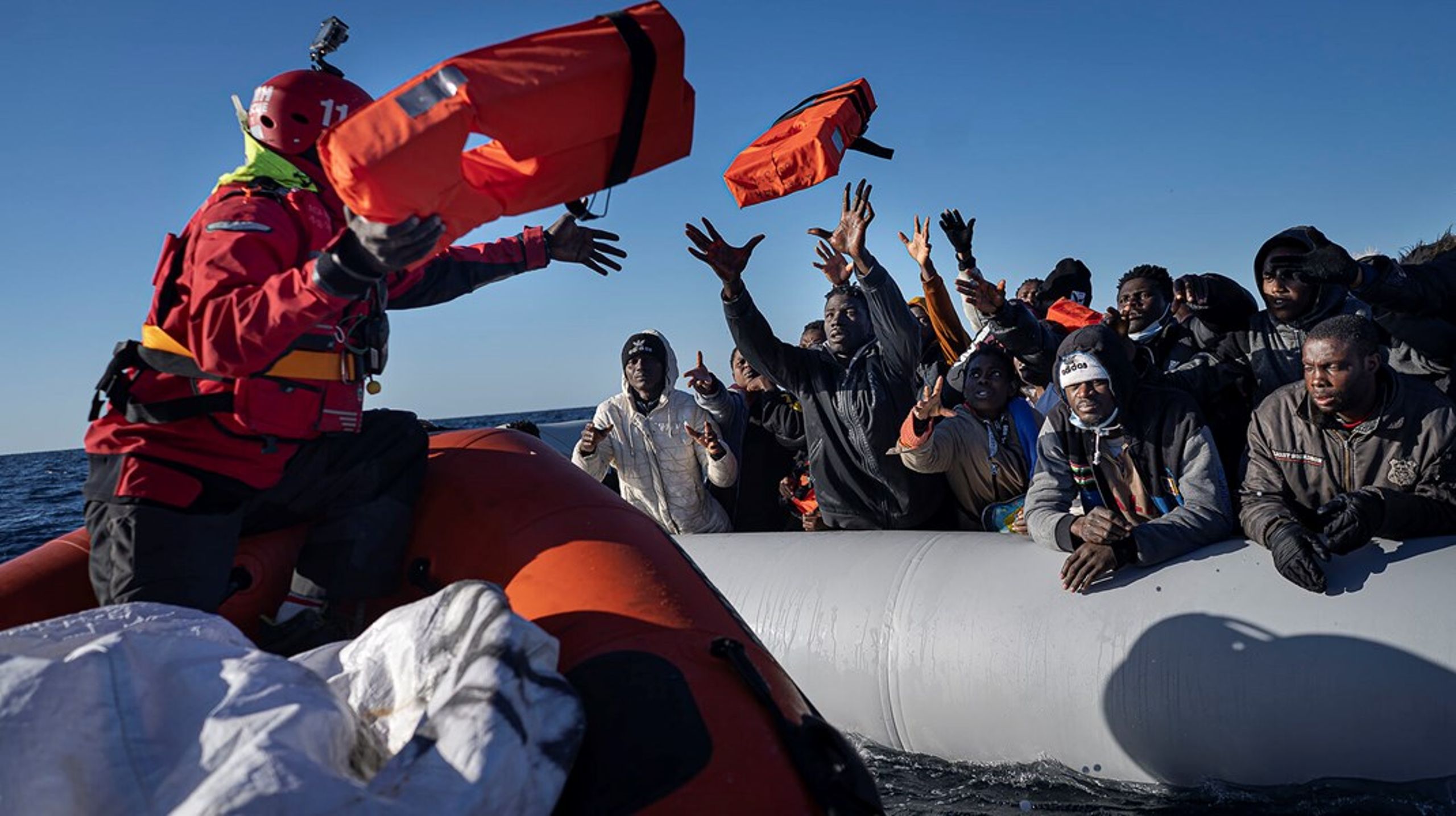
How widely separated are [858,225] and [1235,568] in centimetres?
213

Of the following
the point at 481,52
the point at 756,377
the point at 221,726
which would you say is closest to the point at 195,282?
the point at 481,52

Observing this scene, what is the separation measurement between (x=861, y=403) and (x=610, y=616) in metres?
2.55

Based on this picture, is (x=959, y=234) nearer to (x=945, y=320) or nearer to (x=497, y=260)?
(x=945, y=320)

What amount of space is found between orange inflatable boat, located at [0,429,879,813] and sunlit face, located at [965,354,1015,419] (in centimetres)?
220

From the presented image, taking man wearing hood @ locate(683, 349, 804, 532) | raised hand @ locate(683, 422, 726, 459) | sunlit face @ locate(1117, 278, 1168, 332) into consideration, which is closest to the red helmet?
raised hand @ locate(683, 422, 726, 459)

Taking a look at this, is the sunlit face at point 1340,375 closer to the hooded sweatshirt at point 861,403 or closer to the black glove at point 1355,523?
the black glove at point 1355,523

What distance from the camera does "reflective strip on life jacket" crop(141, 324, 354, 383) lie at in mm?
2295

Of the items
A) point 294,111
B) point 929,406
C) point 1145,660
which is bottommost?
point 1145,660

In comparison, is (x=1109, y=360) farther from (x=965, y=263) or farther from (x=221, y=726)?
(x=221, y=726)

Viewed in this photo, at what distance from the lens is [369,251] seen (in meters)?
1.91

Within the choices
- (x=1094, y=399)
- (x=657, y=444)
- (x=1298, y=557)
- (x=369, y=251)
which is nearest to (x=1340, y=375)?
(x=1298, y=557)

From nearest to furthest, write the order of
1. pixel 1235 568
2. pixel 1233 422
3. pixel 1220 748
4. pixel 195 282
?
pixel 195 282 → pixel 1220 748 → pixel 1235 568 → pixel 1233 422

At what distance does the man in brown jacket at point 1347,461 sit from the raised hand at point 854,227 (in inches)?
70.4

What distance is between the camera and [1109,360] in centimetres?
353
